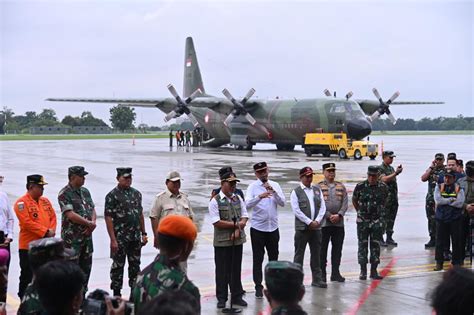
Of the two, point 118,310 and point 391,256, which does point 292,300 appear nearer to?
point 118,310

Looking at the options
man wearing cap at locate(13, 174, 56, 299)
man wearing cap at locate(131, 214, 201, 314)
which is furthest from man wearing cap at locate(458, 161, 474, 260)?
man wearing cap at locate(131, 214, 201, 314)

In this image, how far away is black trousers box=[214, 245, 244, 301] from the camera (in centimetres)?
722

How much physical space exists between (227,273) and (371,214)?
232 centimetres

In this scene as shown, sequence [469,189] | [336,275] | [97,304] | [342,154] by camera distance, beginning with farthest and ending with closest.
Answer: [342,154] < [469,189] < [336,275] < [97,304]

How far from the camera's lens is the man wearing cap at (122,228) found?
7.36 meters

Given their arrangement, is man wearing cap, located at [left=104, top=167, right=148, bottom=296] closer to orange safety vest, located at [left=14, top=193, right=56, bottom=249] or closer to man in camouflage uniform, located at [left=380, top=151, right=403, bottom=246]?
orange safety vest, located at [left=14, top=193, right=56, bottom=249]

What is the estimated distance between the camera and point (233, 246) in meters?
7.47

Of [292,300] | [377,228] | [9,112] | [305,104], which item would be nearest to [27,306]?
[292,300]

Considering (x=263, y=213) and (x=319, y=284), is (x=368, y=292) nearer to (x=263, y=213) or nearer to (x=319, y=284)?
(x=319, y=284)

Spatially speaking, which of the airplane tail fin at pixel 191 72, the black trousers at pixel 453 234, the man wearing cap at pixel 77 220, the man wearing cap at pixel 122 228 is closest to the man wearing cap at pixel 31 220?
the man wearing cap at pixel 77 220

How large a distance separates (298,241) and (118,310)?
5.15 metres

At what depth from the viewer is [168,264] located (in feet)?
12.0

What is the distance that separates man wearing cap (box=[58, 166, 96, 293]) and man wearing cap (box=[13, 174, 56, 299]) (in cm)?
20

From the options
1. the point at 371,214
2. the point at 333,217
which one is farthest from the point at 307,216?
Result: the point at 371,214
